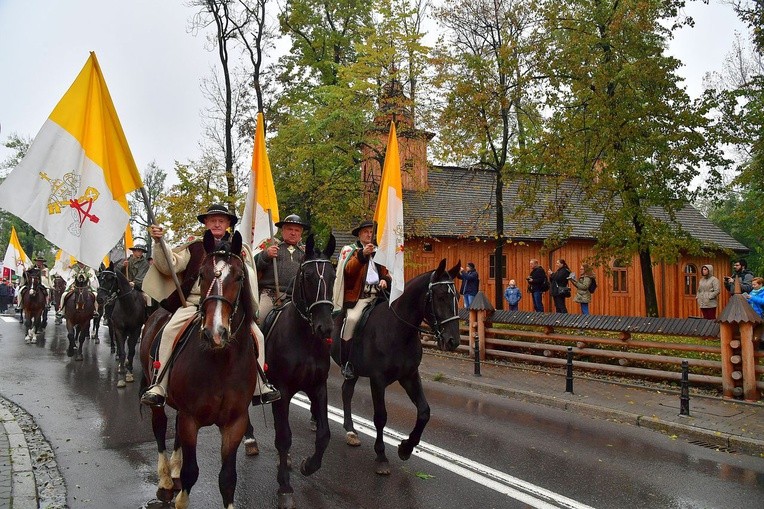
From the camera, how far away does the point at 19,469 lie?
6.26 meters

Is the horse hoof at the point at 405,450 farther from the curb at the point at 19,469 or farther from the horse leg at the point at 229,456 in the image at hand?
the curb at the point at 19,469

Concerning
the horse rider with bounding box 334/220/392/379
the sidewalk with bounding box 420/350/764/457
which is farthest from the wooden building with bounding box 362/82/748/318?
the horse rider with bounding box 334/220/392/379

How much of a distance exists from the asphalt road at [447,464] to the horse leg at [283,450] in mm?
230

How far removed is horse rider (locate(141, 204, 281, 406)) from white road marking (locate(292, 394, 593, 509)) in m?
2.40

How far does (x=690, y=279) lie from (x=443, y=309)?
94.3 feet

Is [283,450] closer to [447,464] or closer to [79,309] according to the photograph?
[447,464]

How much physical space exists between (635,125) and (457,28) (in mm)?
8580

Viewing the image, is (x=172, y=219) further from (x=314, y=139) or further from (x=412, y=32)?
(x=412, y=32)

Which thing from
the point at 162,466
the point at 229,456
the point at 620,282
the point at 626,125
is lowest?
the point at 162,466

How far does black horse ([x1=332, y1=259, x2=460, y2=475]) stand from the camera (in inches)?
270

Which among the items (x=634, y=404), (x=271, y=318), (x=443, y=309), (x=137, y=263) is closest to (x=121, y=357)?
(x=137, y=263)

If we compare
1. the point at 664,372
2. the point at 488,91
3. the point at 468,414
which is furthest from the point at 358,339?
the point at 488,91

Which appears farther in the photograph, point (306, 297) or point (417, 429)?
point (417, 429)

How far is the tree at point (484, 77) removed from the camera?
1802 centimetres
